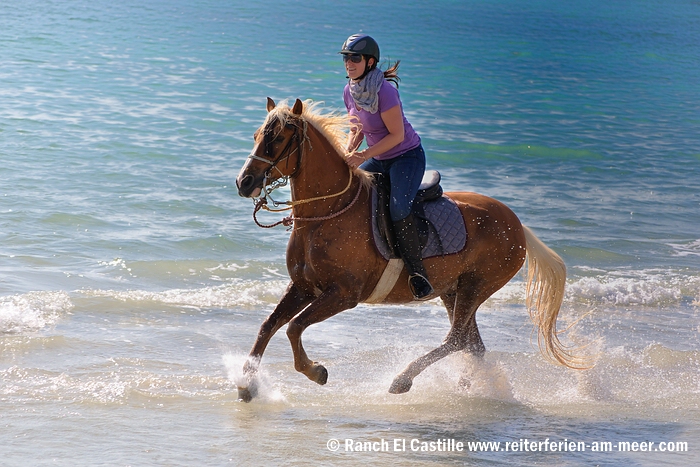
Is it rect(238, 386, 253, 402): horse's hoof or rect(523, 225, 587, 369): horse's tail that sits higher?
rect(523, 225, 587, 369): horse's tail

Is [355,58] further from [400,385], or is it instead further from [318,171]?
[400,385]

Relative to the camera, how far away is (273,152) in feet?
18.6

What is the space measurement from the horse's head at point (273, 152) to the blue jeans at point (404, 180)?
76cm

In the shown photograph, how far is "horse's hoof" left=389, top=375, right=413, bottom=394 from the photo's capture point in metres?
6.54

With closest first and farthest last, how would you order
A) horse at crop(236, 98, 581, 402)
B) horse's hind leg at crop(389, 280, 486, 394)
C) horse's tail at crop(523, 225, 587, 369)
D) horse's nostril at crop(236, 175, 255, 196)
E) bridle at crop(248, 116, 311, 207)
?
horse's nostril at crop(236, 175, 255, 196)
bridle at crop(248, 116, 311, 207)
horse at crop(236, 98, 581, 402)
horse's hind leg at crop(389, 280, 486, 394)
horse's tail at crop(523, 225, 587, 369)

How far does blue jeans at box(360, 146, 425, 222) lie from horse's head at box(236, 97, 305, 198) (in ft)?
2.51

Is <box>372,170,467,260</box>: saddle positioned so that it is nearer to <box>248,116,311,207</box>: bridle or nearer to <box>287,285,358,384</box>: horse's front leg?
<box>287,285,358,384</box>: horse's front leg

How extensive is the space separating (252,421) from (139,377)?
1196 millimetres

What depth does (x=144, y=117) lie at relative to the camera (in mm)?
20719

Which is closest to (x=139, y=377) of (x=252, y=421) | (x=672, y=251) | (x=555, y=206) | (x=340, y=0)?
(x=252, y=421)

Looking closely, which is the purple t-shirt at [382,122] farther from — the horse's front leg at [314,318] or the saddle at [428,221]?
the horse's front leg at [314,318]

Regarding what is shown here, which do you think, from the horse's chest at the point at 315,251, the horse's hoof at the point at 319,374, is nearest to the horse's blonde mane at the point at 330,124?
the horse's chest at the point at 315,251

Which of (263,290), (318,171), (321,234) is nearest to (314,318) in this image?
(321,234)

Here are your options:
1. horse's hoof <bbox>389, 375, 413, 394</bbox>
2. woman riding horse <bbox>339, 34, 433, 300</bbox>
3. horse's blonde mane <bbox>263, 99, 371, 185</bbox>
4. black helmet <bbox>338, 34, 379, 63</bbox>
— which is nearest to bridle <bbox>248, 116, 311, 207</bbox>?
horse's blonde mane <bbox>263, 99, 371, 185</bbox>
